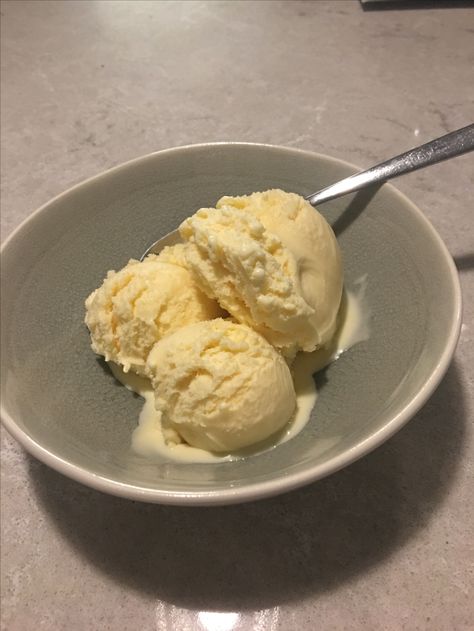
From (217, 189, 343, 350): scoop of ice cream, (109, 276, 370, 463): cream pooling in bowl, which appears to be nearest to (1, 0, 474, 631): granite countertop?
(109, 276, 370, 463): cream pooling in bowl

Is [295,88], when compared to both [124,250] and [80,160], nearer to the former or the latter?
[80,160]

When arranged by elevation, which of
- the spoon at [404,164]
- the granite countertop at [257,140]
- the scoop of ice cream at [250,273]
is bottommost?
the granite countertop at [257,140]

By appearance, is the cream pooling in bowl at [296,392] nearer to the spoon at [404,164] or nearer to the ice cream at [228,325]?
the ice cream at [228,325]

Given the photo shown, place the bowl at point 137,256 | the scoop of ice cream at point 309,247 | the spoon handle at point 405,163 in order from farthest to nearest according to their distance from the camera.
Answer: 1. the spoon handle at point 405,163
2. the scoop of ice cream at point 309,247
3. the bowl at point 137,256

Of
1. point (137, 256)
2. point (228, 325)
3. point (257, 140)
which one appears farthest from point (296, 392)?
point (257, 140)

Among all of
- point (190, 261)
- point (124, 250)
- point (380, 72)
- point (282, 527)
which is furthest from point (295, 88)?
point (282, 527)

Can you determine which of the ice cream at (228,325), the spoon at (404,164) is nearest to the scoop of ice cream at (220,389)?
the ice cream at (228,325)

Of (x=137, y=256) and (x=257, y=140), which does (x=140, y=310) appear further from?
(x=257, y=140)

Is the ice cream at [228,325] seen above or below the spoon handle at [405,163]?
below
